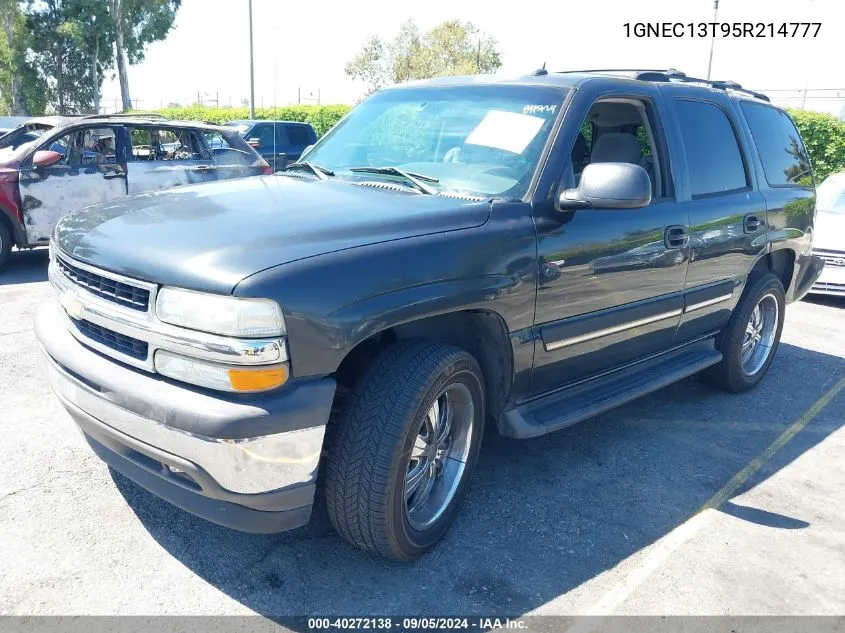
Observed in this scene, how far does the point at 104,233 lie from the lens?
2758mm

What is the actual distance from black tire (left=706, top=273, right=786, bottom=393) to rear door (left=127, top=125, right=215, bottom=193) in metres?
6.26

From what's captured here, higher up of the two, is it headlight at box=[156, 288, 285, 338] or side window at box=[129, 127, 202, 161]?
headlight at box=[156, 288, 285, 338]

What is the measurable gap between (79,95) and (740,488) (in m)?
47.6

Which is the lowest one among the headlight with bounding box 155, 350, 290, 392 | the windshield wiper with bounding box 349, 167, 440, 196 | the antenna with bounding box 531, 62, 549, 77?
the headlight with bounding box 155, 350, 290, 392

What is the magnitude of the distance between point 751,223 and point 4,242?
7.40 meters

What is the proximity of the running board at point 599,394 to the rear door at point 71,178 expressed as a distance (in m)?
6.10

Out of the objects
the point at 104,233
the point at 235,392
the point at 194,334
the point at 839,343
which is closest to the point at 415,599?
the point at 235,392

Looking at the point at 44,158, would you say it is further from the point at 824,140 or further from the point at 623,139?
the point at 824,140

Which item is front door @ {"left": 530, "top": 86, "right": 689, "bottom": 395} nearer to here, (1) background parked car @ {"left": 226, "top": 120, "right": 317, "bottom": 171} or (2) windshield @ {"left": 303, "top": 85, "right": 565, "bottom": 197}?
(2) windshield @ {"left": 303, "top": 85, "right": 565, "bottom": 197}

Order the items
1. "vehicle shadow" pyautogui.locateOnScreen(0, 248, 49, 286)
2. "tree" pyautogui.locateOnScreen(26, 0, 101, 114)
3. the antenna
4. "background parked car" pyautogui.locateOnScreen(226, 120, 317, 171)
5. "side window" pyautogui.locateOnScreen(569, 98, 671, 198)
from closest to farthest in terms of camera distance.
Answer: the antenna
"side window" pyautogui.locateOnScreen(569, 98, 671, 198)
"vehicle shadow" pyautogui.locateOnScreen(0, 248, 49, 286)
"background parked car" pyautogui.locateOnScreen(226, 120, 317, 171)
"tree" pyautogui.locateOnScreen(26, 0, 101, 114)

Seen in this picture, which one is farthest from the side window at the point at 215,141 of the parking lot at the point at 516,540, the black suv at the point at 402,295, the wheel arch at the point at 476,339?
the wheel arch at the point at 476,339

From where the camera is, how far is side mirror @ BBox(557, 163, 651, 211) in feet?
10.0

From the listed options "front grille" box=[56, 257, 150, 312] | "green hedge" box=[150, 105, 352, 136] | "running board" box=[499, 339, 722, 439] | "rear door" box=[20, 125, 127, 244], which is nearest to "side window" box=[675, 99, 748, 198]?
"running board" box=[499, 339, 722, 439]

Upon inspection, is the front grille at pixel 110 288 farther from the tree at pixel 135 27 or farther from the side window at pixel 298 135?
the tree at pixel 135 27
